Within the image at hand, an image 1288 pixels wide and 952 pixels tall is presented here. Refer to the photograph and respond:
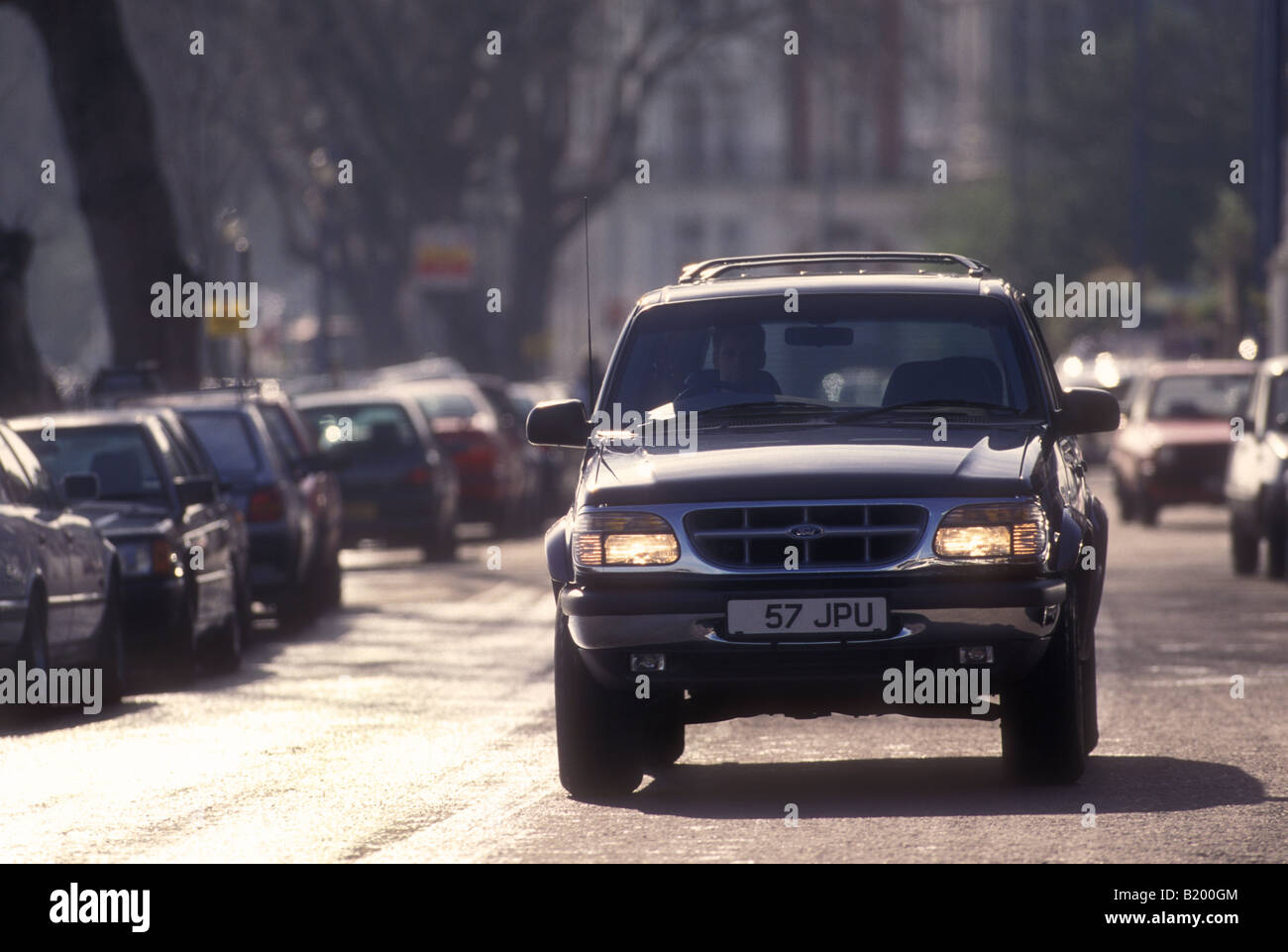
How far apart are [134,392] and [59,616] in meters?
11.7

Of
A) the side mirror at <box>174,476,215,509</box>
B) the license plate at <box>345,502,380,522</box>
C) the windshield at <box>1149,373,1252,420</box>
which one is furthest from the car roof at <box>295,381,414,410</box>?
the side mirror at <box>174,476,215,509</box>

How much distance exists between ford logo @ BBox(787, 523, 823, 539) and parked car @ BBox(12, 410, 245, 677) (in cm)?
667

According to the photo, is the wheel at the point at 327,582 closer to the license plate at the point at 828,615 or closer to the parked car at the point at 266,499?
the parked car at the point at 266,499

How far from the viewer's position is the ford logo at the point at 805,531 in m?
9.62

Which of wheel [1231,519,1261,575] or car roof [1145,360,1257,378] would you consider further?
car roof [1145,360,1257,378]

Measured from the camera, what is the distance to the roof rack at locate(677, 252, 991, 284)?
11180mm

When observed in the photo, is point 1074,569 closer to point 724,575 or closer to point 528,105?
point 724,575

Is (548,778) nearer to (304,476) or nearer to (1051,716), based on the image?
(1051,716)

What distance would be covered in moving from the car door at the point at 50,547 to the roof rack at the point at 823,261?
3.89m

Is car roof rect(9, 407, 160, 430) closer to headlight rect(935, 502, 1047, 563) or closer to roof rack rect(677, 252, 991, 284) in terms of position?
roof rack rect(677, 252, 991, 284)

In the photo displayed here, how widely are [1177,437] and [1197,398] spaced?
1.29 metres

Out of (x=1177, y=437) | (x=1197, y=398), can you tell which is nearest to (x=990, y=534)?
(x=1177, y=437)

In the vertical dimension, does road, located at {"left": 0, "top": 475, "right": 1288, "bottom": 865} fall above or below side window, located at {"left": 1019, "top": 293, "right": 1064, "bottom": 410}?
below

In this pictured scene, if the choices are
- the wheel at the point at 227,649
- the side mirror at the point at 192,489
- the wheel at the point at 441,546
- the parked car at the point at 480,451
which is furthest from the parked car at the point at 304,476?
the parked car at the point at 480,451
